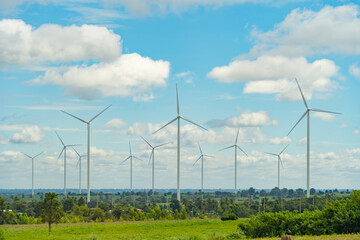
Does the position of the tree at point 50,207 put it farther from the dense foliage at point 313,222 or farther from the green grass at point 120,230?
the dense foliage at point 313,222

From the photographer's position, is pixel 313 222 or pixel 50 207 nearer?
pixel 313 222

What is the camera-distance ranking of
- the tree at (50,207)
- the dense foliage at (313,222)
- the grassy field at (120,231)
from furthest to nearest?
the tree at (50,207), the grassy field at (120,231), the dense foliage at (313,222)

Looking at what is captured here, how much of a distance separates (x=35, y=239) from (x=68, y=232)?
8.74m

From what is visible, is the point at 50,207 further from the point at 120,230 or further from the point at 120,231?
the point at 120,230

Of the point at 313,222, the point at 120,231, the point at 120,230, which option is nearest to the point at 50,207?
the point at 120,231

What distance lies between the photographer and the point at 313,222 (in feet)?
114

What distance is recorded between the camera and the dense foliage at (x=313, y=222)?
33.8 meters

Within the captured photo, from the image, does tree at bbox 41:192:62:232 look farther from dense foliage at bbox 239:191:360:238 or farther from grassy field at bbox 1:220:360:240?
dense foliage at bbox 239:191:360:238

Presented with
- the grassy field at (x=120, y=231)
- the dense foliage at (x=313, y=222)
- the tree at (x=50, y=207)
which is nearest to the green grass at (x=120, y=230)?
the grassy field at (x=120, y=231)

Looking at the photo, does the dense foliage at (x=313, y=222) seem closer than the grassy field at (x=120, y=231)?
Yes

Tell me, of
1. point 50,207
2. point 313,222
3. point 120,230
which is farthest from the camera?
point 120,230

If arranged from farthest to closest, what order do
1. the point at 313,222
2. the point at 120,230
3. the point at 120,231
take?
the point at 120,230, the point at 120,231, the point at 313,222

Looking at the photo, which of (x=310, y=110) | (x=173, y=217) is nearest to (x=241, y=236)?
(x=173, y=217)

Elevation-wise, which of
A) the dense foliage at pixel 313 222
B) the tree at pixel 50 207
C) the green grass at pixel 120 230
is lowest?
Result: the green grass at pixel 120 230
